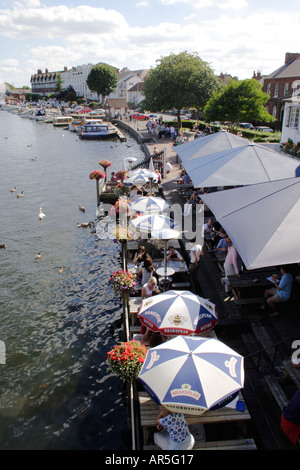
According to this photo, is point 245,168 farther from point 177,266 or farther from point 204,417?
point 204,417

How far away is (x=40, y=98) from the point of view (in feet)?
584

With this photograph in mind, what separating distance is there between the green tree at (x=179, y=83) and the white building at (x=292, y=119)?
1620cm

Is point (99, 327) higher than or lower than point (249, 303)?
lower

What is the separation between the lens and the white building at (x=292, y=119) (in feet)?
86.6

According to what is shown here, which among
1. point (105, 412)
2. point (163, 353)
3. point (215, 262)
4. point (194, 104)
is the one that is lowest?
point (105, 412)

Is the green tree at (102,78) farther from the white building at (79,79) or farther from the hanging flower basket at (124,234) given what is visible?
the hanging flower basket at (124,234)

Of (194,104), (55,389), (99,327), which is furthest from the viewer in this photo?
(194,104)

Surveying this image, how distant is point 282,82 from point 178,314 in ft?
175

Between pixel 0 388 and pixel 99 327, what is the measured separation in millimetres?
3401

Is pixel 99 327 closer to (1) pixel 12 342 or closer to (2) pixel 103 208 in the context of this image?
(1) pixel 12 342

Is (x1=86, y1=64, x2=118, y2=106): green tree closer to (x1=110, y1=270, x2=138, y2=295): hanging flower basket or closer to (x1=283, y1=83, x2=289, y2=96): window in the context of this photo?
(x1=283, y1=83, x2=289, y2=96): window

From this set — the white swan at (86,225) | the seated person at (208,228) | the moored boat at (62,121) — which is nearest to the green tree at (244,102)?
the white swan at (86,225)

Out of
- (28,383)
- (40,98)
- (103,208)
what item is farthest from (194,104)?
(40,98)

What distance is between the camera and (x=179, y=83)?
137ft
